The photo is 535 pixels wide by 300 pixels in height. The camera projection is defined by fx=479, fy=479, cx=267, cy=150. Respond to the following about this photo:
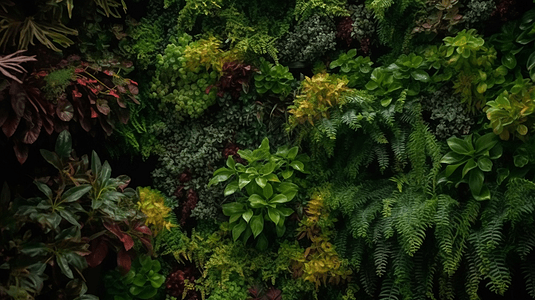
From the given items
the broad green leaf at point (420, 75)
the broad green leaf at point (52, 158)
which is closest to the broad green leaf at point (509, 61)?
the broad green leaf at point (420, 75)

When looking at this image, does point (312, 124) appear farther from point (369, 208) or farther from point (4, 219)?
point (4, 219)

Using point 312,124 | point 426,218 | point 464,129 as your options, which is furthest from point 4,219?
point 464,129

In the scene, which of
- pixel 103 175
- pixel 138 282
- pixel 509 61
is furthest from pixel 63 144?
pixel 509 61

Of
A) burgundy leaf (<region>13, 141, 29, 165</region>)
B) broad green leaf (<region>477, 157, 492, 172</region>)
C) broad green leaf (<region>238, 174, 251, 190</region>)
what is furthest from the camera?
broad green leaf (<region>238, 174, 251, 190</region>)

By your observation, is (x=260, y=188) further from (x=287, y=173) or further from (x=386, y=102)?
(x=386, y=102)

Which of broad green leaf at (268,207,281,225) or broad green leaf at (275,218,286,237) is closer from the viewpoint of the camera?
broad green leaf at (268,207,281,225)

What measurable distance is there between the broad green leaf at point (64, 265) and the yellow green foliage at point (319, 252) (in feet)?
5.31

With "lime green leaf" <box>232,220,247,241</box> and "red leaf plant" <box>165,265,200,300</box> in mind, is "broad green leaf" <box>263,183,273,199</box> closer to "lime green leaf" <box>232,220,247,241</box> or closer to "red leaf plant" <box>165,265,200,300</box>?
"lime green leaf" <box>232,220,247,241</box>

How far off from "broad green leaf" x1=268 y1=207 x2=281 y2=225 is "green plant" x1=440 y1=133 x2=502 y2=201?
121 cm

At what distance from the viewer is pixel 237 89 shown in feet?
12.9

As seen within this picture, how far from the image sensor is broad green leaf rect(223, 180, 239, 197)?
3619 millimetres

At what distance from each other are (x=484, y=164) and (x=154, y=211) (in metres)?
2.37

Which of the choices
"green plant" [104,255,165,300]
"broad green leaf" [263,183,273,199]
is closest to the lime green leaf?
"broad green leaf" [263,183,273,199]

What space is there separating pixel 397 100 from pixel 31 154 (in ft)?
8.43
